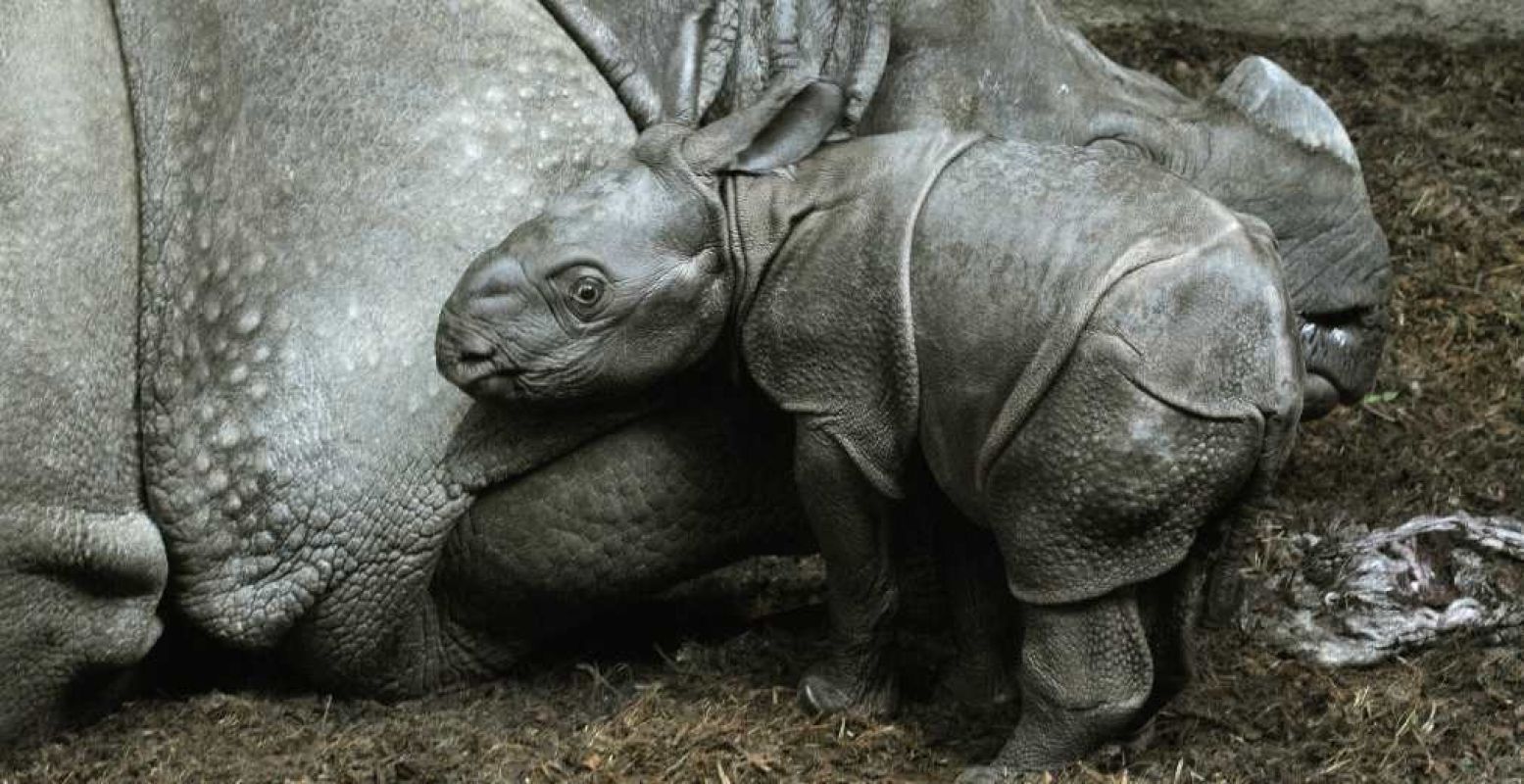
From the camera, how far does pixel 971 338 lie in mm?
→ 3572

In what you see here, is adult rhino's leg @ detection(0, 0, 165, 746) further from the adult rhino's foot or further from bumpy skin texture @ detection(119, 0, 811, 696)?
the adult rhino's foot

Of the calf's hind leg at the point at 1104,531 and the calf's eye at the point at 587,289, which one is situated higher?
the calf's eye at the point at 587,289

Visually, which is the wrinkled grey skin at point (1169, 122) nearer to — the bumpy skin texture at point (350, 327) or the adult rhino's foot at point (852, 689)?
the bumpy skin texture at point (350, 327)

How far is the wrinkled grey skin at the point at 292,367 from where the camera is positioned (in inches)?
155

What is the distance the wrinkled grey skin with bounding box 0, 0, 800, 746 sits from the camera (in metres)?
3.95

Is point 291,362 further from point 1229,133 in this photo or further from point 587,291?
point 1229,133

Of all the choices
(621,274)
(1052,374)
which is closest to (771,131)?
(621,274)

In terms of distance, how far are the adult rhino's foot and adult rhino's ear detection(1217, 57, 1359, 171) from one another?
3.55 ft

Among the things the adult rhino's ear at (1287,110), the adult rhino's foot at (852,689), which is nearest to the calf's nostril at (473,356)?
the adult rhino's foot at (852,689)

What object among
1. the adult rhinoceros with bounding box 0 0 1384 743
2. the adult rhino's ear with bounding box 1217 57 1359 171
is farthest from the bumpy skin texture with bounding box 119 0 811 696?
the adult rhino's ear with bounding box 1217 57 1359 171

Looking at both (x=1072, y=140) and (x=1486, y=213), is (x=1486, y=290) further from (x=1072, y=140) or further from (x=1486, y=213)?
(x=1072, y=140)

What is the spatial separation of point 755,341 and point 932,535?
474 millimetres

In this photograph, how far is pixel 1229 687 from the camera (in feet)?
13.3

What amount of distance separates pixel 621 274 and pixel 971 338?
51 cm
